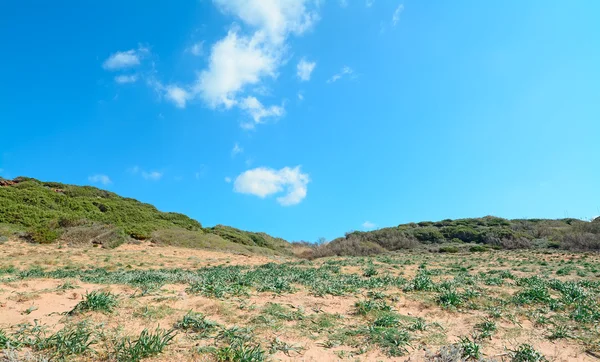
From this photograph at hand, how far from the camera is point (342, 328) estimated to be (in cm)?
671

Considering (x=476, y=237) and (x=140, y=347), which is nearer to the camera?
(x=140, y=347)

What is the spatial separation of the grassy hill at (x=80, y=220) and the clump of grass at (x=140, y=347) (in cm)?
2743

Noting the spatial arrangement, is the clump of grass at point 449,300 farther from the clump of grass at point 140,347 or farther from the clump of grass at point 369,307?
the clump of grass at point 140,347

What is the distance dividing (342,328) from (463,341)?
2206 mm

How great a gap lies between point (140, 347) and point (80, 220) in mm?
35017

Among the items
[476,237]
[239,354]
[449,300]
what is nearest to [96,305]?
[239,354]

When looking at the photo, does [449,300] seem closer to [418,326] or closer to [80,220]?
[418,326]

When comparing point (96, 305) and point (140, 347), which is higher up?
point (96, 305)

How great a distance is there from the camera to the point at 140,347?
4879 mm

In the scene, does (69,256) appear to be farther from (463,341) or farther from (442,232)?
Answer: (442,232)

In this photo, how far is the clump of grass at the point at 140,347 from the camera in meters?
4.75

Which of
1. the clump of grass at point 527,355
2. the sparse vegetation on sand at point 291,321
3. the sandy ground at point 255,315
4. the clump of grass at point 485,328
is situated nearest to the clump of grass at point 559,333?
the sparse vegetation on sand at point 291,321

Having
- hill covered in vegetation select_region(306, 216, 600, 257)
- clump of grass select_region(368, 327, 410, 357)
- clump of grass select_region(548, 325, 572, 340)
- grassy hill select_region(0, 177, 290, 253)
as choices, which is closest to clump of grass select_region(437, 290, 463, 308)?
clump of grass select_region(548, 325, 572, 340)

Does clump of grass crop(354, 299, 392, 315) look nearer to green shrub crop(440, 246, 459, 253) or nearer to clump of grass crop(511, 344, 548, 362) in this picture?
clump of grass crop(511, 344, 548, 362)
